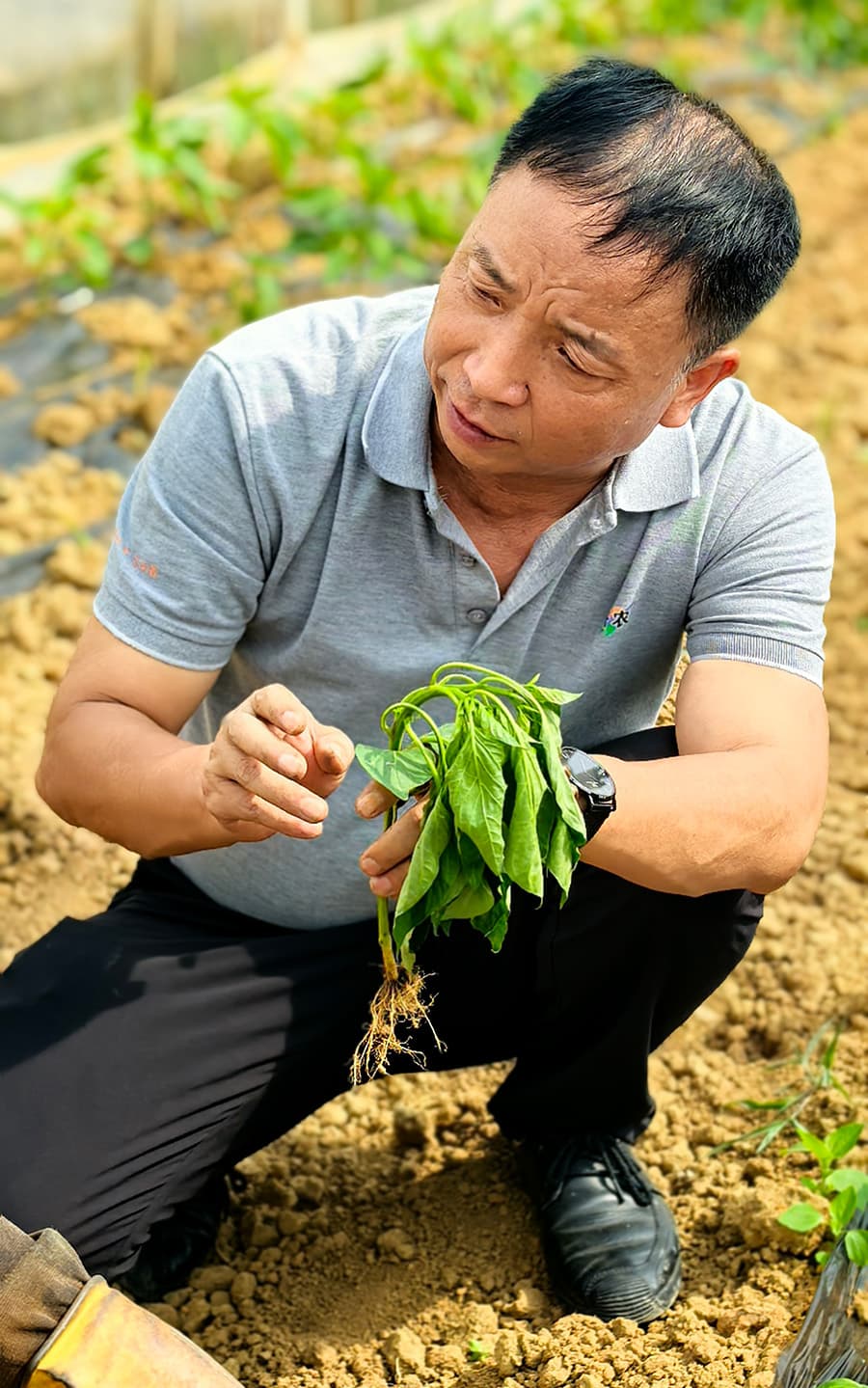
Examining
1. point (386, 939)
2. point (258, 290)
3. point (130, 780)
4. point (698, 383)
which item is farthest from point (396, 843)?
point (258, 290)

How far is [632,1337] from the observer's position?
6.60ft

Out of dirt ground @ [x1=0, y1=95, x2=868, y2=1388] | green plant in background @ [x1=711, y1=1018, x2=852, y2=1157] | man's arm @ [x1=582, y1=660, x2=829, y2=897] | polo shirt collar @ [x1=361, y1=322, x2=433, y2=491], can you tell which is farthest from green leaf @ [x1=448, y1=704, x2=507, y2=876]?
green plant in background @ [x1=711, y1=1018, x2=852, y2=1157]

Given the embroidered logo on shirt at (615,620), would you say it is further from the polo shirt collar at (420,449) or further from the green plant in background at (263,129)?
the green plant in background at (263,129)

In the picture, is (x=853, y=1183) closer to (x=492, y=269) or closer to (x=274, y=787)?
(x=274, y=787)

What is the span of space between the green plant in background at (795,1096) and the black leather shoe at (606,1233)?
0.62ft

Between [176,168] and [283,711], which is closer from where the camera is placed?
[283,711]

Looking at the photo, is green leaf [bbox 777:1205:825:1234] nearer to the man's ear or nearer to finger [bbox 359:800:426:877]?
finger [bbox 359:800:426:877]

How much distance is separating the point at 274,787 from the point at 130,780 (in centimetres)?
28

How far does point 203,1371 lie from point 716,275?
4.24ft

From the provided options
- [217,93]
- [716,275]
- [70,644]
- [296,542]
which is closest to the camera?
[716,275]

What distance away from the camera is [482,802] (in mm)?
1602

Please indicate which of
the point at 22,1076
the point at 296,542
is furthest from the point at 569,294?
the point at 22,1076

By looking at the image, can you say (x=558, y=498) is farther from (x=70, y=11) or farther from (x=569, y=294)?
(x=70, y=11)

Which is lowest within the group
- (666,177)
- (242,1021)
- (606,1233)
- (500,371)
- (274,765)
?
(606,1233)
